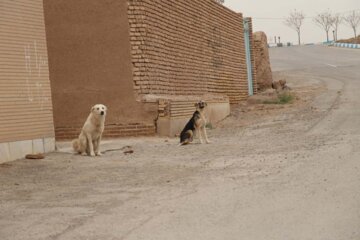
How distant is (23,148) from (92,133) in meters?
1.39

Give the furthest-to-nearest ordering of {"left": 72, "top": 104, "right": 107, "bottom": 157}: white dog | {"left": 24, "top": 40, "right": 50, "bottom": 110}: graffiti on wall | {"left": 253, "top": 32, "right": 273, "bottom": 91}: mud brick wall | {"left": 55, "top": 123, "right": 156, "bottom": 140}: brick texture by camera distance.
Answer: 1. {"left": 253, "top": 32, "right": 273, "bottom": 91}: mud brick wall
2. {"left": 55, "top": 123, "right": 156, "bottom": 140}: brick texture
3. {"left": 72, "top": 104, "right": 107, "bottom": 157}: white dog
4. {"left": 24, "top": 40, "right": 50, "bottom": 110}: graffiti on wall

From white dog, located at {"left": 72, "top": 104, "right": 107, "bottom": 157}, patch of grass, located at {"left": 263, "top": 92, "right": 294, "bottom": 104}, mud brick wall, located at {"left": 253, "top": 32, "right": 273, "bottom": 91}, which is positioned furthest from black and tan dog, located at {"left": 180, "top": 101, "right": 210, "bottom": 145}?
mud brick wall, located at {"left": 253, "top": 32, "right": 273, "bottom": 91}

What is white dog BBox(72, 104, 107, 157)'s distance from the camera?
12.2 m

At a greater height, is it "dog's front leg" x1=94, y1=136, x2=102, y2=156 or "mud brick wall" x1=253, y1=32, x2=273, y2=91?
"mud brick wall" x1=253, y1=32, x2=273, y2=91

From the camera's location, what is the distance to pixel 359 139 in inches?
480

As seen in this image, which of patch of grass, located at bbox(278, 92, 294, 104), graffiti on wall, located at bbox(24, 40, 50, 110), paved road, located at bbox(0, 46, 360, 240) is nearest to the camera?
paved road, located at bbox(0, 46, 360, 240)

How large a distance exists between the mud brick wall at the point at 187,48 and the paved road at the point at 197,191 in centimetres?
214

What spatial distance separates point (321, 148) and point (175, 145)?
364 centimetres

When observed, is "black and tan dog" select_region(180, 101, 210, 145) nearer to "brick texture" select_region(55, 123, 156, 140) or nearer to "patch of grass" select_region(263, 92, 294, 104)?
"brick texture" select_region(55, 123, 156, 140)

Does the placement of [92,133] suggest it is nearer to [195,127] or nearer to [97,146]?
[97,146]

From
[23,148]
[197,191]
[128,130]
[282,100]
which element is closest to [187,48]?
[128,130]

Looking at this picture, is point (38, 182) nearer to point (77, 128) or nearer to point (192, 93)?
point (77, 128)

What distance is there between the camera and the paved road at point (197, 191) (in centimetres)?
589

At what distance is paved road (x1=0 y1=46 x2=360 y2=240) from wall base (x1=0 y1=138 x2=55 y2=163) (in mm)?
240
